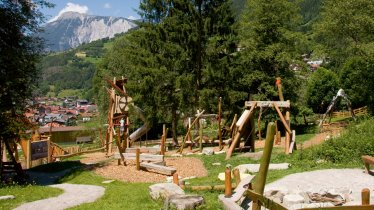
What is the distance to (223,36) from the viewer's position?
33344 mm

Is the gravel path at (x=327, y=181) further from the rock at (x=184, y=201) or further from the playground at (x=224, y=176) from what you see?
the rock at (x=184, y=201)

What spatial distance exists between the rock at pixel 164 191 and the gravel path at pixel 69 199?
2370 mm

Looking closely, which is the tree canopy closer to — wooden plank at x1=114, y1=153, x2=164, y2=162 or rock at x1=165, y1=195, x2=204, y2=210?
wooden plank at x1=114, y1=153, x2=164, y2=162

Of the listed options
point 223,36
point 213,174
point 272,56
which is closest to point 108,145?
point 213,174

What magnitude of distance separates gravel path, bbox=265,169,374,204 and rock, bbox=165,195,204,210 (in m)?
2.32

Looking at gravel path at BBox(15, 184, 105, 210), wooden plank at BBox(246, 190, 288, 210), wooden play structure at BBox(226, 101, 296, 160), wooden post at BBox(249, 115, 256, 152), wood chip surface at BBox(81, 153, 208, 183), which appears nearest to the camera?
wooden plank at BBox(246, 190, 288, 210)

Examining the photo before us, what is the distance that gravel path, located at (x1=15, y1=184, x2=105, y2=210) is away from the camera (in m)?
12.0

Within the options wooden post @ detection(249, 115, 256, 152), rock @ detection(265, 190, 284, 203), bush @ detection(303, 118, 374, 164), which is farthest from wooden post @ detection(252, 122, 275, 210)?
wooden post @ detection(249, 115, 256, 152)

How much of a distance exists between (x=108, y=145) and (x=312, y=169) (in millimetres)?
14216

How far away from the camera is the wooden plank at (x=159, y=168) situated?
17.8 metres

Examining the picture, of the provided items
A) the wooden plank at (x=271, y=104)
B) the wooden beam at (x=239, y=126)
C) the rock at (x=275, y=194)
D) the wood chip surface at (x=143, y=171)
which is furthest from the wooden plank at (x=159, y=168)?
the rock at (x=275, y=194)

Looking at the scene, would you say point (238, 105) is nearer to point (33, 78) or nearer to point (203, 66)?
point (203, 66)

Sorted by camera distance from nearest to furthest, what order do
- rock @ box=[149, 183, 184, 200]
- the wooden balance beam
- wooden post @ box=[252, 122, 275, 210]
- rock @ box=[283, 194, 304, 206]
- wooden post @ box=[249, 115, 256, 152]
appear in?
wooden post @ box=[252, 122, 275, 210], rock @ box=[283, 194, 304, 206], rock @ box=[149, 183, 184, 200], the wooden balance beam, wooden post @ box=[249, 115, 256, 152]

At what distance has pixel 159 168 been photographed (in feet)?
59.8
